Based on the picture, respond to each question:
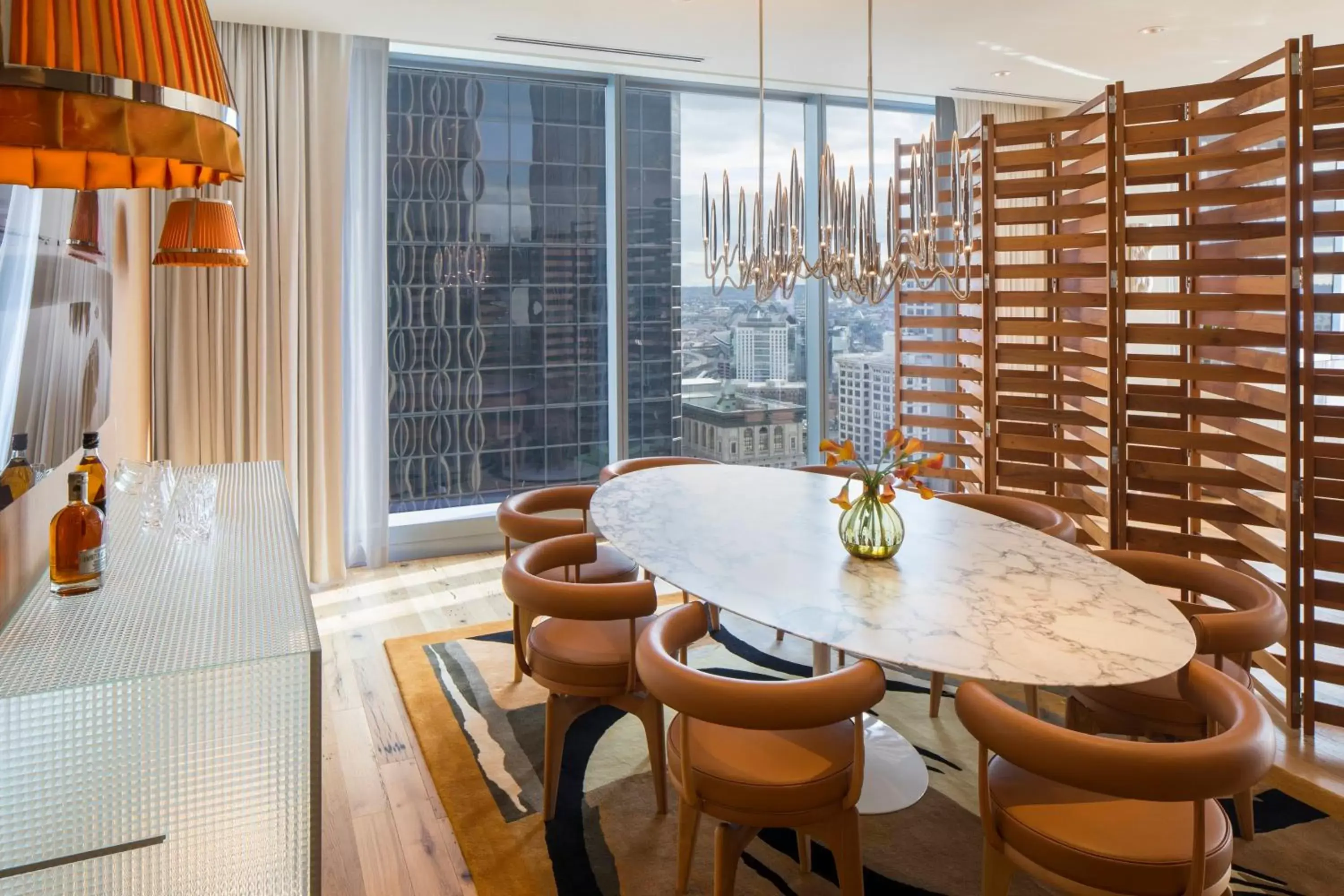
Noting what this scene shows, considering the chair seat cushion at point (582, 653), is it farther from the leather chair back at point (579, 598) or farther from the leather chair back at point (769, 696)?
the leather chair back at point (769, 696)

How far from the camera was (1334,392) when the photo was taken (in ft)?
9.91

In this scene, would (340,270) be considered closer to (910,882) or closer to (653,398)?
(653,398)

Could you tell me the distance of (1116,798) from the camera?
5.97 feet

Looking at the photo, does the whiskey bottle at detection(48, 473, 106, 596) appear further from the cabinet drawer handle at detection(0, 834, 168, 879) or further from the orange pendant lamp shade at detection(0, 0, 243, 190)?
the orange pendant lamp shade at detection(0, 0, 243, 190)

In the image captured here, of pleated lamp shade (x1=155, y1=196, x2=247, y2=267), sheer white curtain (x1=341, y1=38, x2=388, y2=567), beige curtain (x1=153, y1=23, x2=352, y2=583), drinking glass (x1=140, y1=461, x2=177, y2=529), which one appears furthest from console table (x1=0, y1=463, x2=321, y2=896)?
sheer white curtain (x1=341, y1=38, x2=388, y2=567)

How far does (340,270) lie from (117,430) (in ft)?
5.73

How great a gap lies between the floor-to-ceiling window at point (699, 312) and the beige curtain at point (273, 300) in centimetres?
187

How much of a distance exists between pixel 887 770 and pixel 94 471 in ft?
7.73

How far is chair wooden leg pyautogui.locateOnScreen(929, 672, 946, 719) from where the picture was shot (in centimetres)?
319

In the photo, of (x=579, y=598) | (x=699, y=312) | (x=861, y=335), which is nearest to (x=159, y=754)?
(x=579, y=598)

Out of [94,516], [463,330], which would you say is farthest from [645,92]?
[94,516]

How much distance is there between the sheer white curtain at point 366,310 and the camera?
15.8 ft

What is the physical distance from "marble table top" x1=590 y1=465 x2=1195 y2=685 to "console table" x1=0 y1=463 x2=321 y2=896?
1.03 metres

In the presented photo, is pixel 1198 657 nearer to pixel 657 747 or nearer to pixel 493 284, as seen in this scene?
pixel 657 747
